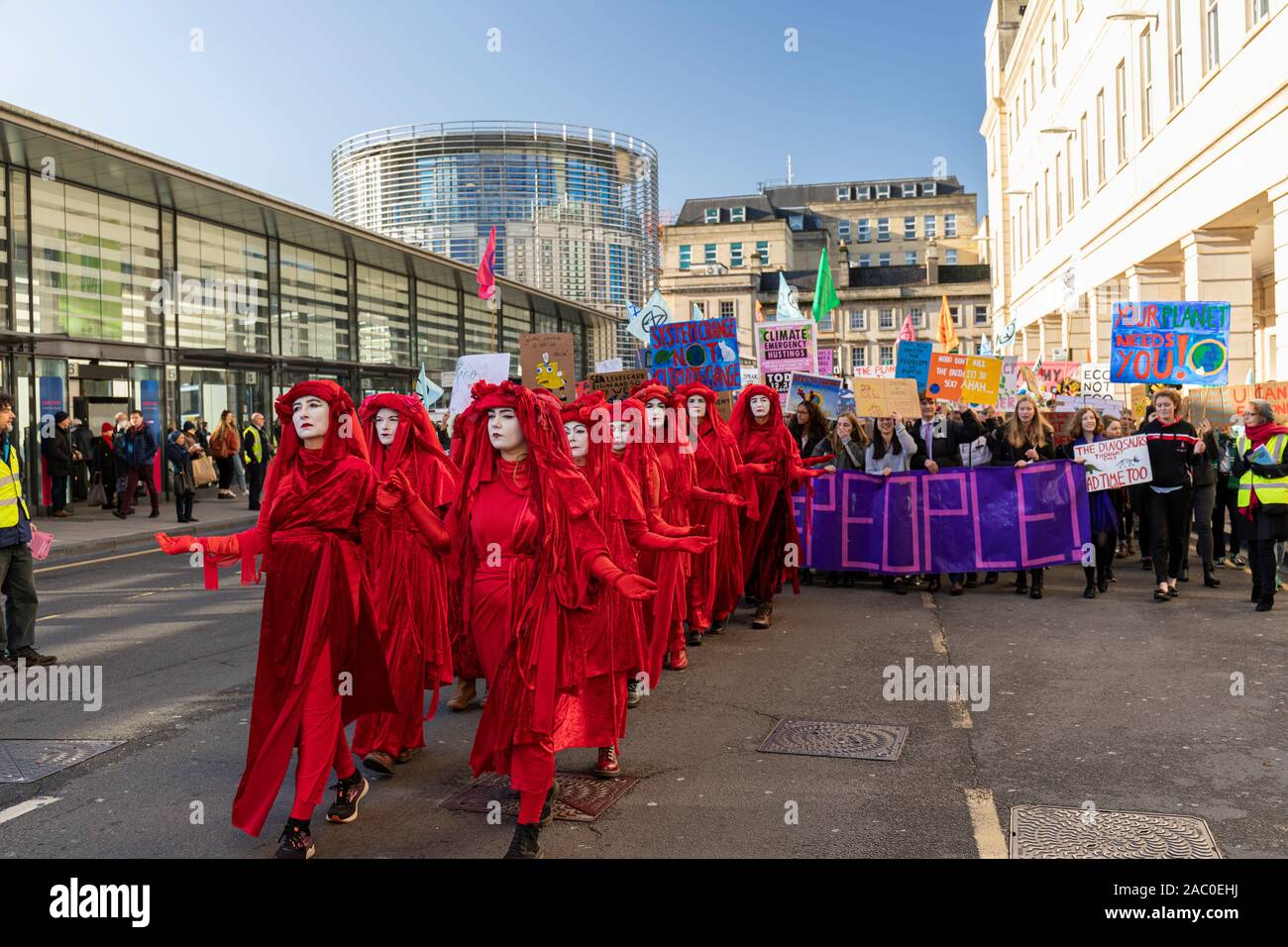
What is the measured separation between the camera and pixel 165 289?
24.5m

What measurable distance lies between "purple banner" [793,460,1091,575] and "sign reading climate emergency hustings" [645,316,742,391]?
71.5 inches

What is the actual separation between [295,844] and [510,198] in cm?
6041

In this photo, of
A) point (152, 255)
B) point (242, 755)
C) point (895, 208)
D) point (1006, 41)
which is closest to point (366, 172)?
point (1006, 41)

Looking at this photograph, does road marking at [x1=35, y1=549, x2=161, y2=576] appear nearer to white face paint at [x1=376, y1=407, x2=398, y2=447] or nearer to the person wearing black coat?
white face paint at [x1=376, y1=407, x2=398, y2=447]

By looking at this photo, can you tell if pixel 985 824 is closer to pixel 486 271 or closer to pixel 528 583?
pixel 528 583

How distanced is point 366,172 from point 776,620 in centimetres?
5429

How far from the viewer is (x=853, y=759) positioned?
19.2ft

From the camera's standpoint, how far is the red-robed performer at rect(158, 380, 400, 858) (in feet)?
15.3

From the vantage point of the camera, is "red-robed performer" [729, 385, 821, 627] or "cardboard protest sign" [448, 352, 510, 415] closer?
"red-robed performer" [729, 385, 821, 627]

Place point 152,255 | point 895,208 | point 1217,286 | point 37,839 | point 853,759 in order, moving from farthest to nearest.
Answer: point 895,208 → point 152,255 → point 1217,286 → point 853,759 → point 37,839

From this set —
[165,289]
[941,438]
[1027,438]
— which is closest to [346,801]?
[1027,438]

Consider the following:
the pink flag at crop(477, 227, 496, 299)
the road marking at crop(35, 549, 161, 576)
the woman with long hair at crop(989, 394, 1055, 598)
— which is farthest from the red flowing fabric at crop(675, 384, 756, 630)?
the pink flag at crop(477, 227, 496, 299)

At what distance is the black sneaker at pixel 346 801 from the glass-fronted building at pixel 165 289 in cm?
1169

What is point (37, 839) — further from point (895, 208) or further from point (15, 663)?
point (895, 208)
